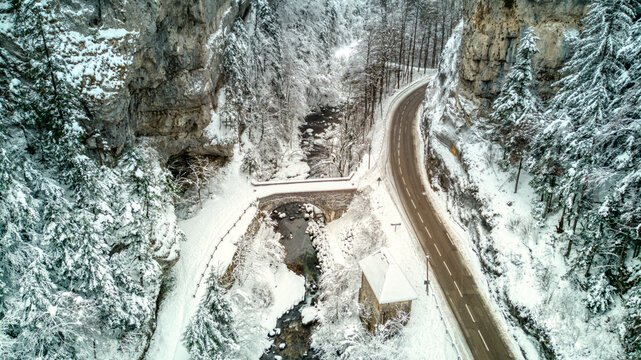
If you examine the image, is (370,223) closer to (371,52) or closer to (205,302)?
(205,302)

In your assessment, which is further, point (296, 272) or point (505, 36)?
point (296, 272)

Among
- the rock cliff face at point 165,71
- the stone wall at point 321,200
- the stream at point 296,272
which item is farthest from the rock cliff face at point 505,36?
the rock cliff face at point 165,71

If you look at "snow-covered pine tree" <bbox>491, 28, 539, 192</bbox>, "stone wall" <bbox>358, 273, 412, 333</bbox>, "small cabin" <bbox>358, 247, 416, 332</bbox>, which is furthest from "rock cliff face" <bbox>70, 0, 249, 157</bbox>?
"snow-covered pine tree" <bbox>491, 28, 539, 192</bbox>

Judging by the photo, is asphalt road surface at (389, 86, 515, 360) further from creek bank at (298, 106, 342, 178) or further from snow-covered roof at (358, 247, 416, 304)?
creek bank at (298, 106, 342, 178)

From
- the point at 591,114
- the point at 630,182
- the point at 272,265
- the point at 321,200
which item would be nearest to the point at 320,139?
the point at 321,200

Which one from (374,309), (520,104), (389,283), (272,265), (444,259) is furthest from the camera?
(272,265)

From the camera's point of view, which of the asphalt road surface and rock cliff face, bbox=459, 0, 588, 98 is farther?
rock cliff face, bbox=459, 0, 588, 98

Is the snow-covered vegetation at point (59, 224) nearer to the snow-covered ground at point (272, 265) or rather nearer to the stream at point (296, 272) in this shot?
the snow-covered ground at point (272, 265)

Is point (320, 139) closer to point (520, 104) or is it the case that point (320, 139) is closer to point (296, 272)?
point (296, 272)
